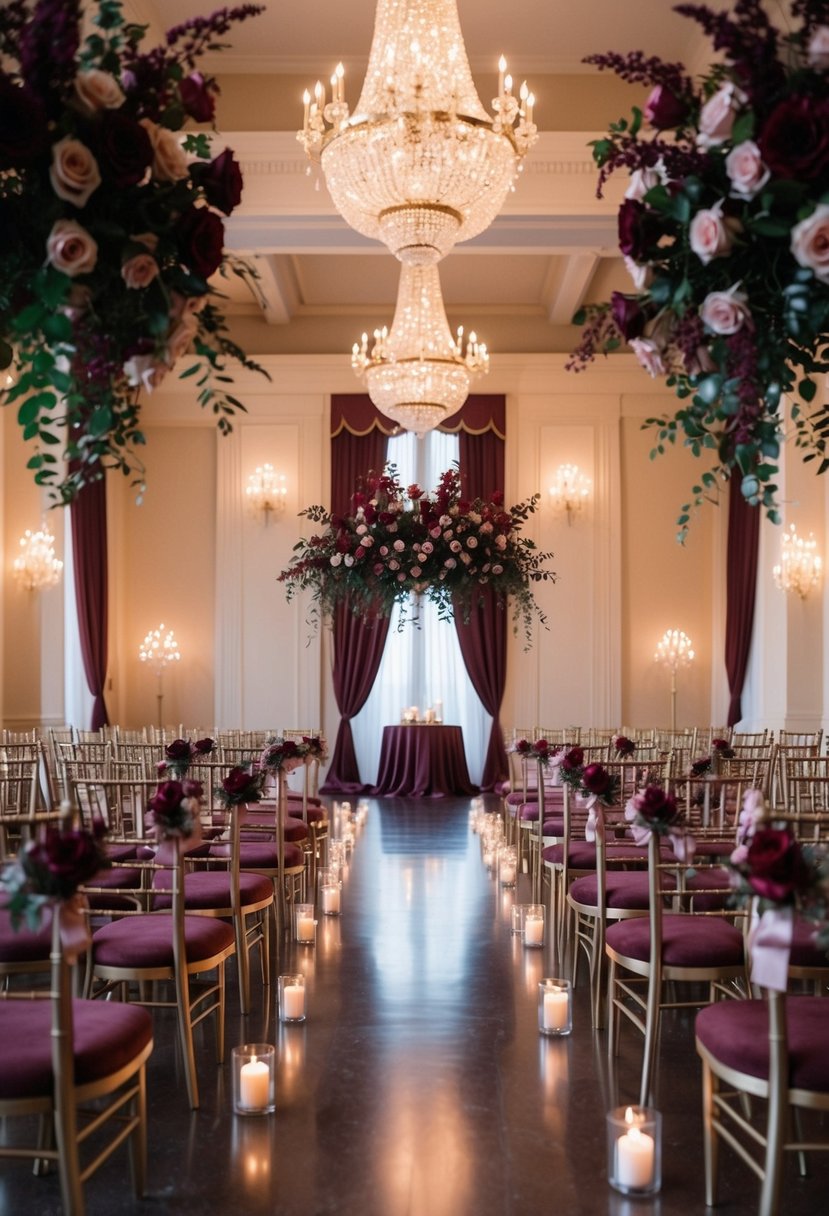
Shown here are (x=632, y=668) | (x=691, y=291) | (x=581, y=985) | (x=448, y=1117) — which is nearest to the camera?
(x=691, y=291)

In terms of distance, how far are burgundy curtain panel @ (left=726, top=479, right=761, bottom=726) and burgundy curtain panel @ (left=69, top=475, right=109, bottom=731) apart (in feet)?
23.5

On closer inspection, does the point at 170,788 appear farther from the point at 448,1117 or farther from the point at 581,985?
the point at 581,985

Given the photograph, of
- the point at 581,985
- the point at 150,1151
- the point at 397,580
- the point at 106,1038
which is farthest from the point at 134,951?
the point at 397,580

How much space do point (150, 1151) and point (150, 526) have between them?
36.9 ft

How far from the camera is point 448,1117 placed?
139 inches

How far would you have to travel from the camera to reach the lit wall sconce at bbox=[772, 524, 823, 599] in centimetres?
1038

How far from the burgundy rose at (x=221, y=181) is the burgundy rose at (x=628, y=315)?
91 cm

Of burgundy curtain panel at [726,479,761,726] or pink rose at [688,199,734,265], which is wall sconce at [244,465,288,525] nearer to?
burgundy curtain panel at [726,479,761,726]

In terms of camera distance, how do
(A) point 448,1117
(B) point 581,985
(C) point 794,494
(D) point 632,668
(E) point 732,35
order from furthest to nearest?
1. (D) point 632,668
2. (C) point 794,494
3. (B) point 581,985
4. (A) point 448,1117
5. (E) point 732,35

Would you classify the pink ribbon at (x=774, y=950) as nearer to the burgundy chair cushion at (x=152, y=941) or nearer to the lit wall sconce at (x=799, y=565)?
the burgundy chair cushion at (x=152, y=941)

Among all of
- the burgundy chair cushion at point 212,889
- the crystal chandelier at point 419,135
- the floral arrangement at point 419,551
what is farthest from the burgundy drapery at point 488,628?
the burgundy chair cushion at point 212,889

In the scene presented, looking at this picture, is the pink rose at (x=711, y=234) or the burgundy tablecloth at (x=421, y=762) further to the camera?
the burgundy tablecloth at (x=421, y=762)

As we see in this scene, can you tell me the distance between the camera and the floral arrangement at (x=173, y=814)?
11.0 ft

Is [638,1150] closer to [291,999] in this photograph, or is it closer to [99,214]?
[291,999]
